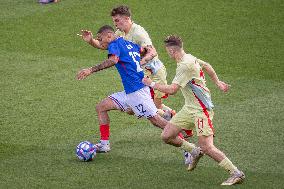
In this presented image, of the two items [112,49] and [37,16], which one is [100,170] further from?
[37,16]

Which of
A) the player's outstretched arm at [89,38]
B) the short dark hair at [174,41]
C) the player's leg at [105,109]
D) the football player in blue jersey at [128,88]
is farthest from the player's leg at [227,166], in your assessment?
the player's outstretched arm at [89,38]

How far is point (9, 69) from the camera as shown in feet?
72.8

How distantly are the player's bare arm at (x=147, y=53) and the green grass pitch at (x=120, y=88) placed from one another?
1717mm

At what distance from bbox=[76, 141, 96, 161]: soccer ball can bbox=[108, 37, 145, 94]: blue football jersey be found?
124cm

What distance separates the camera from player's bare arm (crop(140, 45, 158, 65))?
51.8 ft

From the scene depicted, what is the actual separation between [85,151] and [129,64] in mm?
1763

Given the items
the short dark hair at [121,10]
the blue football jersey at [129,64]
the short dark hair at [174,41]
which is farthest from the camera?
the short dark hair at [121,10]

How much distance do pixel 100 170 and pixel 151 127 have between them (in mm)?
2960

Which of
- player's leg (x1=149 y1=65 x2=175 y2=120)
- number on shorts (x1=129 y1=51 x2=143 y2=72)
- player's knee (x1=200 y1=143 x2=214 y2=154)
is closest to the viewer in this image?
player's knee (x1=200 y1=143 x2=214 y2=154)

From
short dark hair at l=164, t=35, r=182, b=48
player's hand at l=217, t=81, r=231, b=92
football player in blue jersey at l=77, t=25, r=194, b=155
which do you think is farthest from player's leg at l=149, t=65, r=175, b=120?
short dark hair at l=164, t=35, r=182, b=48

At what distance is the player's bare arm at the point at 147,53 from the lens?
15.8m

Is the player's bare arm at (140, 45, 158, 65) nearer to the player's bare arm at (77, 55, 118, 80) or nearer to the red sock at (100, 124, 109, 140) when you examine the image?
the player's bare arm at (77, 55, 118, 80)

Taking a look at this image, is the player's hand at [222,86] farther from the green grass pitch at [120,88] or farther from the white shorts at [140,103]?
the white shorts at [140,103]

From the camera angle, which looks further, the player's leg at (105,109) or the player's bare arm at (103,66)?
the player's leg at (105,109)
